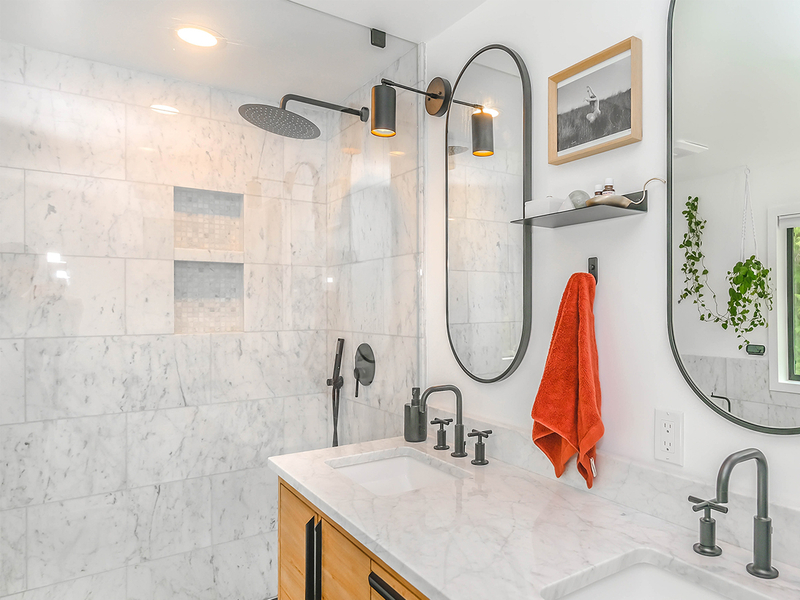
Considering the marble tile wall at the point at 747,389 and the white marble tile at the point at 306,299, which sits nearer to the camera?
the marble tile wall at the point at 747,389

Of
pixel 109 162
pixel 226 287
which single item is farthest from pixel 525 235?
pixel 109 162

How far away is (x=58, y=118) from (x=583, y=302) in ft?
4.99

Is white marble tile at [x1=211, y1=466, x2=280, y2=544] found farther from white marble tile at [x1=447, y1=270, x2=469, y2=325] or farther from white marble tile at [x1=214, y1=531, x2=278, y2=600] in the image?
white marble tile at [x1=447, y1=270, x2=469, y2=325]

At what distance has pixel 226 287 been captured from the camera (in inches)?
64.1

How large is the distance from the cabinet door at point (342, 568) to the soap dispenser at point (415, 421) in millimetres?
587

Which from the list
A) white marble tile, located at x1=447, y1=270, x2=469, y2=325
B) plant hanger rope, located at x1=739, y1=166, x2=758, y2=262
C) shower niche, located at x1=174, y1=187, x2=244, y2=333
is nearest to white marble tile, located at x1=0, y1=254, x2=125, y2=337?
shower niche, located at x1=174, y1=187, x2=244, y2=333

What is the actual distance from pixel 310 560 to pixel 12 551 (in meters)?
0.80

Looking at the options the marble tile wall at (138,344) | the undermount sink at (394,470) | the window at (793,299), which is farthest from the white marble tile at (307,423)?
the window at (793,299)

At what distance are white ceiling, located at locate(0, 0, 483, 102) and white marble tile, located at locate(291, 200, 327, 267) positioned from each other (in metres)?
0.39

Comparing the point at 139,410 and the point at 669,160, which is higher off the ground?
the point at 669,160

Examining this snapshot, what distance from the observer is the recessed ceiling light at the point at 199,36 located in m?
1.62

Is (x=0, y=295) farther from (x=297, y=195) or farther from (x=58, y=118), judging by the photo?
(x=297, y=195)

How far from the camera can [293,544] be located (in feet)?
5.12

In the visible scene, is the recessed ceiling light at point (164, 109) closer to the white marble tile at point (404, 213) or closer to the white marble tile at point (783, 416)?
the white marble tile at point (404, 213)
